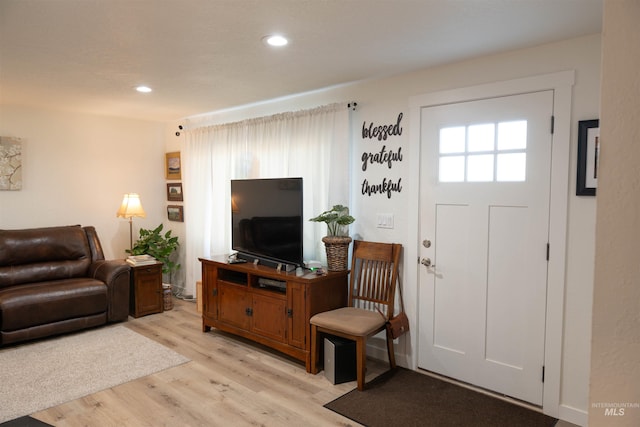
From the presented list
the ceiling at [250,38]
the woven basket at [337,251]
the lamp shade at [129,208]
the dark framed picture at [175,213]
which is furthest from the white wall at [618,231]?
→ the dark framed picture at [175,213]

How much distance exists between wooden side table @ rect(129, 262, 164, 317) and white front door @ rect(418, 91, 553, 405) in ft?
10.0

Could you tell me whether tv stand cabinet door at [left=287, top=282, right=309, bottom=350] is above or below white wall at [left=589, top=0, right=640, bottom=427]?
below

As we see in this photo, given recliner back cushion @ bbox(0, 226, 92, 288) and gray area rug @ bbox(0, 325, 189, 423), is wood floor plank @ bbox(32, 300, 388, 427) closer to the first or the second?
gray area rug @ bbox(0, 325, 189, 423)

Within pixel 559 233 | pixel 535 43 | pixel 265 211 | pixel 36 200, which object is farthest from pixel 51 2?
pixel 36 200

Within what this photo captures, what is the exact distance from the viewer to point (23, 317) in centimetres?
365

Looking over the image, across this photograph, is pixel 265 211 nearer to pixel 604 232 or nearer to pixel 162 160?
pixel 162 160

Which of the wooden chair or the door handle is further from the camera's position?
the door handle

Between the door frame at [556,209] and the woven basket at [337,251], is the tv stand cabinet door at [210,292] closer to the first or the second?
the woven basket at [337,251]

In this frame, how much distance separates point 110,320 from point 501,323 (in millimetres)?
3738

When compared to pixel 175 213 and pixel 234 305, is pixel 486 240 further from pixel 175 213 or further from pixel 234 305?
pixel 175 213

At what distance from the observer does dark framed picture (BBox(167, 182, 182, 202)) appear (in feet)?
18.0

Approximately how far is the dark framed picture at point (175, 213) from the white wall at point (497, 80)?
238 centimetres

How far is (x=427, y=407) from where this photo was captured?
2.67 meters

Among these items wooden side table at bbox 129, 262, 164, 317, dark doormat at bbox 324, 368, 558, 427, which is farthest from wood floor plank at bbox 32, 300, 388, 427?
wooden side table at bbox 129, 262, 164, 317
